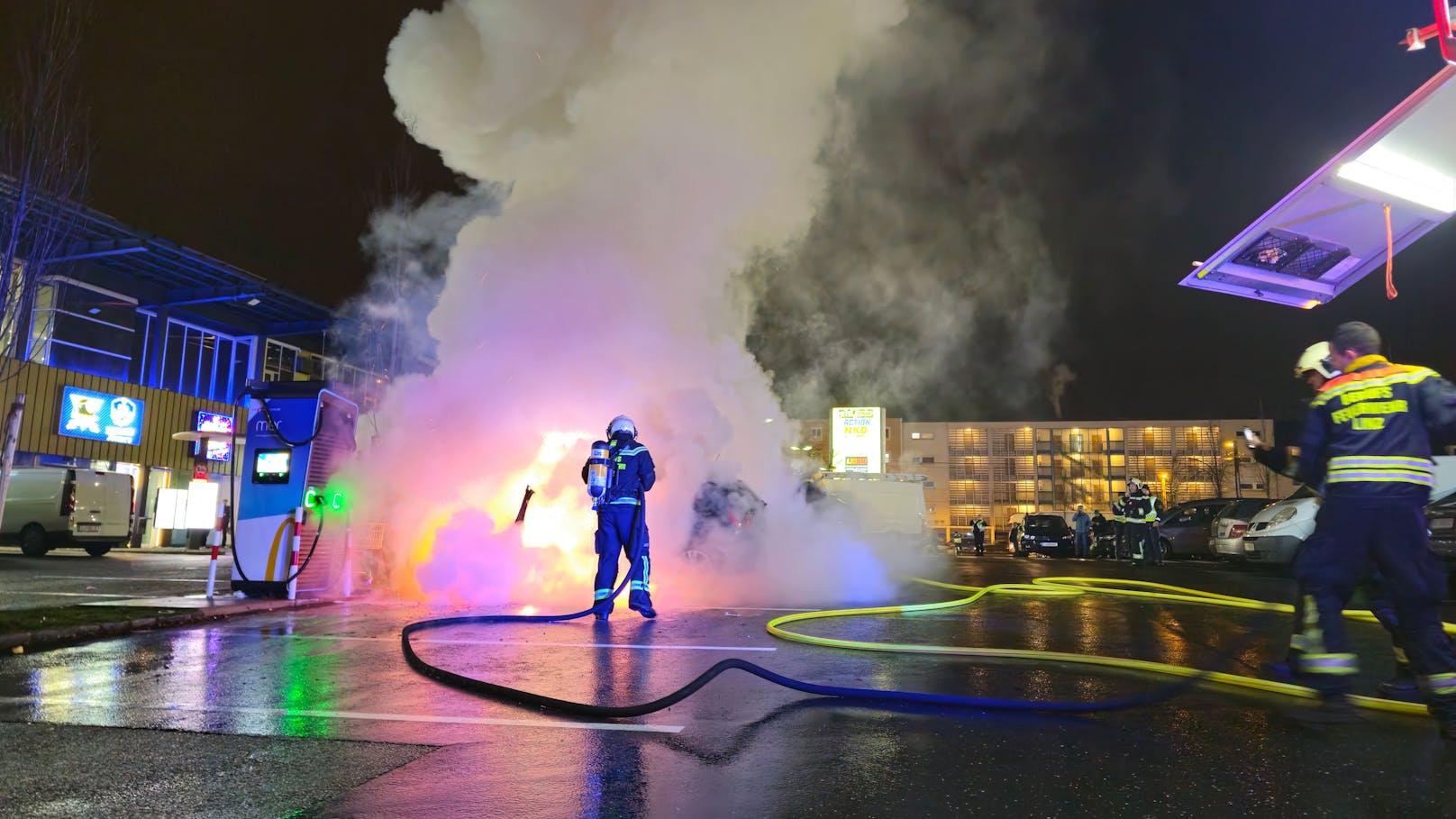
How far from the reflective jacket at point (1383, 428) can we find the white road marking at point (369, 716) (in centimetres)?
376

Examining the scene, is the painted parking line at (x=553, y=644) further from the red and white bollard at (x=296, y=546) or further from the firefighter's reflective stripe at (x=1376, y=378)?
the firefighter's reflective stripe at (x=1376, y=378)

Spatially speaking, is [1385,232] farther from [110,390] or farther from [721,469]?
[110,390]

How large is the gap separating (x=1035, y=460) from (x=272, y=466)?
8406 cm

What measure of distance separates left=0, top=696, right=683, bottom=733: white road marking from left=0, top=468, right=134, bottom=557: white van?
17.7 metres

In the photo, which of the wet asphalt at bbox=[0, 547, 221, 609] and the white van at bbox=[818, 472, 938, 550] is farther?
the white van at bbox=[818, 472, 938, 550]

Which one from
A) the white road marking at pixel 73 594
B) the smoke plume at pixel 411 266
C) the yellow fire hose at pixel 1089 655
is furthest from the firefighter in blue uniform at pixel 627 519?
the white road marking at pixel 73 594

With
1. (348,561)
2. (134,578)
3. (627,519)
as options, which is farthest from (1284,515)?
(134,578)

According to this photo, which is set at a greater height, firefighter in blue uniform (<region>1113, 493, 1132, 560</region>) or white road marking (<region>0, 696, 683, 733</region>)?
firefighter in blue uniform (<region>1113, 493, 1132, 560</region>)

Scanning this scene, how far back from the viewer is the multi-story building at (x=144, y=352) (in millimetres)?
22688

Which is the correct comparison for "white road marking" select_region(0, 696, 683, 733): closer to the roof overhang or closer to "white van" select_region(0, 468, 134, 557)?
the roof overhang

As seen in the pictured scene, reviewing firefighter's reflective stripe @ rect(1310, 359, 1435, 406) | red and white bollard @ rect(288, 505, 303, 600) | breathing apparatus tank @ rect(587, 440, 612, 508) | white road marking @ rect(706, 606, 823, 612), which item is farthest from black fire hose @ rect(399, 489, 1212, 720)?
red and white bollard @ rect(288, 505, 303, 600)

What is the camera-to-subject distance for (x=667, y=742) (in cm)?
383

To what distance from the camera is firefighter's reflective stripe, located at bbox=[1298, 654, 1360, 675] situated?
14.0ft

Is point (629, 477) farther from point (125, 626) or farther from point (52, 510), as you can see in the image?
point (52, 510)
